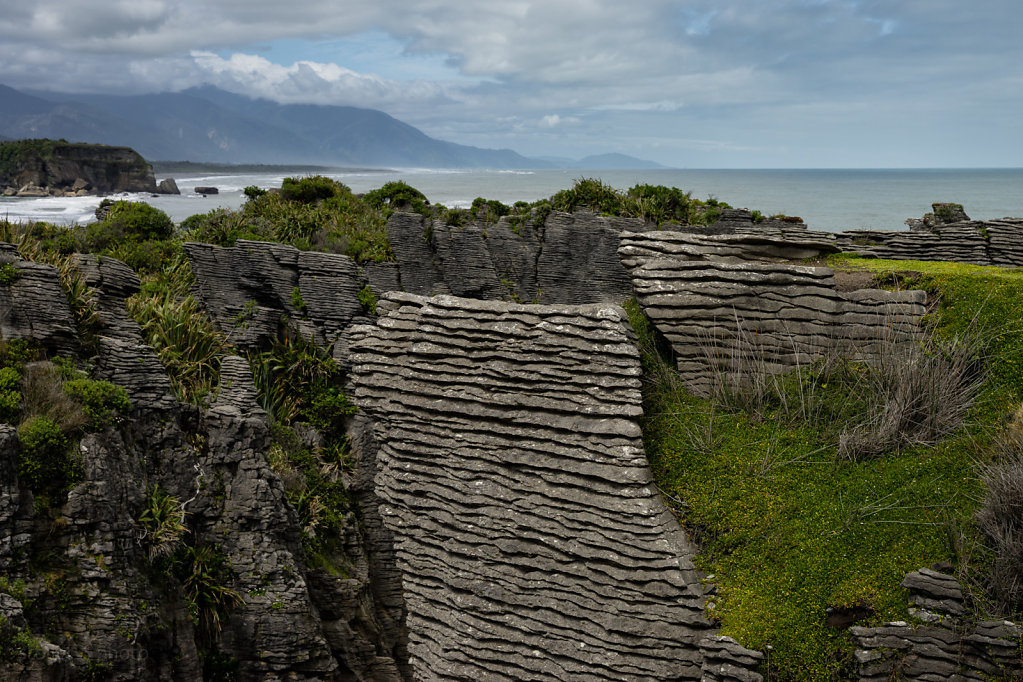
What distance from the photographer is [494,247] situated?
22.1 metres

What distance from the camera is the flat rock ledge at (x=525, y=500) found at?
689 centimetres

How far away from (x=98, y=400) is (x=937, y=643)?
9.54 m

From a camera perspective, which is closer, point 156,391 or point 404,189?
point 156,391

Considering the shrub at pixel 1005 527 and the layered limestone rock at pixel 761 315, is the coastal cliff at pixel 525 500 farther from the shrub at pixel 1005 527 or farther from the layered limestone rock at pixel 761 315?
the shrub at pixel 1005 527

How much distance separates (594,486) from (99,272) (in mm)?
9746

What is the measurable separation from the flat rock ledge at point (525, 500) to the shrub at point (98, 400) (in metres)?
3.09

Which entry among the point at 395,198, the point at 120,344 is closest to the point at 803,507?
the point at 120,344

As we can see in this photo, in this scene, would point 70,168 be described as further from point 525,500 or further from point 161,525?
point 525,500

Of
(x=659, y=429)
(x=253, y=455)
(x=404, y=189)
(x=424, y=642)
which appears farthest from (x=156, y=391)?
(x=404, y=189)

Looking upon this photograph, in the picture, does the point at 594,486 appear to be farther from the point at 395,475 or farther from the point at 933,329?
the point at 933,329

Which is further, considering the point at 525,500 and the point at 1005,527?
the point at 525,500

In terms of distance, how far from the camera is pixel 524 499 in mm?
7711

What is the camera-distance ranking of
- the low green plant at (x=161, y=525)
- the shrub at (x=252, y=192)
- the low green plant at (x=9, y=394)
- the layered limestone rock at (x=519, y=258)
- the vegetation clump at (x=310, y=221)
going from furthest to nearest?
1. the shrub at (x=252, y=192)
2. the layered limestone rock at (x=519, y=258)
3. the vegetation clump at (x=310, y=221)
4. the low green plant at (x=161, y=525)
5. the low green plant at (x=9, y=394)

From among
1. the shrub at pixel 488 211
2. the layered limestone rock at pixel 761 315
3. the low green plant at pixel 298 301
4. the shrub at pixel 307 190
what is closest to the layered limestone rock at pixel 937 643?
the layered limestone rock at pixel 761 315
